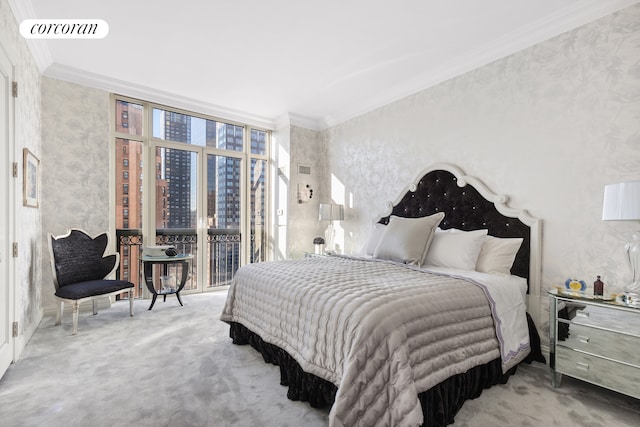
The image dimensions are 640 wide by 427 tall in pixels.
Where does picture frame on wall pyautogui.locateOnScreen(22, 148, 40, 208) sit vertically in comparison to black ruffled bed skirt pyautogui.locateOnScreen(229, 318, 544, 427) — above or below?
above

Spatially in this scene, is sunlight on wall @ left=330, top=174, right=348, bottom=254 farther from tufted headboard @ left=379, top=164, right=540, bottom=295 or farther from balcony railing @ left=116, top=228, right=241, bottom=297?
balcony railing @ left=116, top=228, right=241, bottom=297

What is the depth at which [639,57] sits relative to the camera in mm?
2215

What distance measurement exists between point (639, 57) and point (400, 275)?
2.22 m

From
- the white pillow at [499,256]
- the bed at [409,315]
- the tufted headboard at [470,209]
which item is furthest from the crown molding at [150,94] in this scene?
the white pillow at [499,256]

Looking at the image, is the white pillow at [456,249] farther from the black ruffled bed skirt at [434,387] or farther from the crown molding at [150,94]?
the crown molding at [150,94]

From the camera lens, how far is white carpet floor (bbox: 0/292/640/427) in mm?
1741

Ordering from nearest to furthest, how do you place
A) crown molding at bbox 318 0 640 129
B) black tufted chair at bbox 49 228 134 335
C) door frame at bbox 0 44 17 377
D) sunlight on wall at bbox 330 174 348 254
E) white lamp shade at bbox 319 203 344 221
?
1. door frame at bbox 0 44 17 377
2. crown molding at bbox 318 0 640 129
3. black tufted chair at bbox 49 228 134 335
4. white lamp shade at bbox 319 203 344 221
5. sunlight on wall at bbox 330 174 348 254

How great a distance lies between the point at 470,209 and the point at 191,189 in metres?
3.68

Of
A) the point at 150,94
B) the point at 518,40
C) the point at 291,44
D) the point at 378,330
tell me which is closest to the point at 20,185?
the point at 150,94

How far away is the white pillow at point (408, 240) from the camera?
290 centimetres

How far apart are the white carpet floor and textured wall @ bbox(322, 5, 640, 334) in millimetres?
846

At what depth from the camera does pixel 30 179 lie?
9.52 ft

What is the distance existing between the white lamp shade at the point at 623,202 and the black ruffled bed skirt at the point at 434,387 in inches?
45.1

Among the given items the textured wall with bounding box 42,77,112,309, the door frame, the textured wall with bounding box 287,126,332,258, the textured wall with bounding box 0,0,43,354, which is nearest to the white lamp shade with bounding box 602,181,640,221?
the textured wall with bounding box 287,126,332,258
